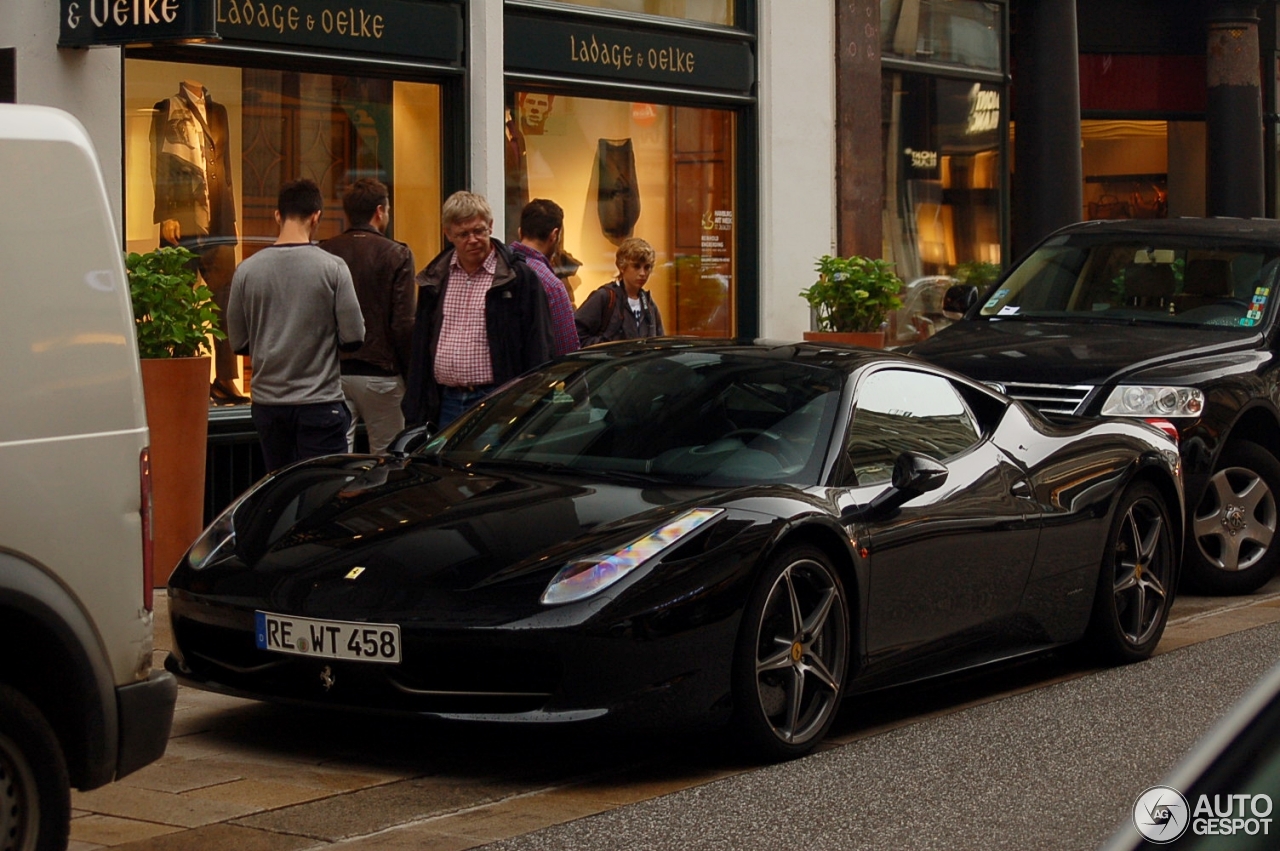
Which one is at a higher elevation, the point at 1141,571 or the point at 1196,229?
the point at 1196,229

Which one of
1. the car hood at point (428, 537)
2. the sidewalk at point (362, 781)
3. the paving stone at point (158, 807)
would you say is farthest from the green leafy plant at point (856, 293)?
the paving stone at point (158, 807)

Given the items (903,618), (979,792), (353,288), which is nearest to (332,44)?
(353,288)

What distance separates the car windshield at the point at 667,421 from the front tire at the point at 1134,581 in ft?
5.46

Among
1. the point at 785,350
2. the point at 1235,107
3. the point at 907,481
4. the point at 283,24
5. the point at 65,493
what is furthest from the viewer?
the point at 1235,107

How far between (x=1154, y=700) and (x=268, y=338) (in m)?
4.36

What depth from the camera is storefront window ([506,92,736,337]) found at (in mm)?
14242

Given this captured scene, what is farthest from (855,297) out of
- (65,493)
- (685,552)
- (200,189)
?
(65,493)

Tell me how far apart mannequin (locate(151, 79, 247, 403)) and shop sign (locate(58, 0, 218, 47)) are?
1072 mm

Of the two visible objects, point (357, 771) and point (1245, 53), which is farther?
point (1245, 53)

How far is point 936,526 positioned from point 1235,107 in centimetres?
1852

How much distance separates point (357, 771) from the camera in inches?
242

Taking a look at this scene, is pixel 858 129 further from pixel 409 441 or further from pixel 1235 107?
pixel 409 441

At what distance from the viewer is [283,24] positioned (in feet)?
38.9

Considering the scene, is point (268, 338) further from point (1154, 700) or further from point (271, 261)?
point (1154, 700)
